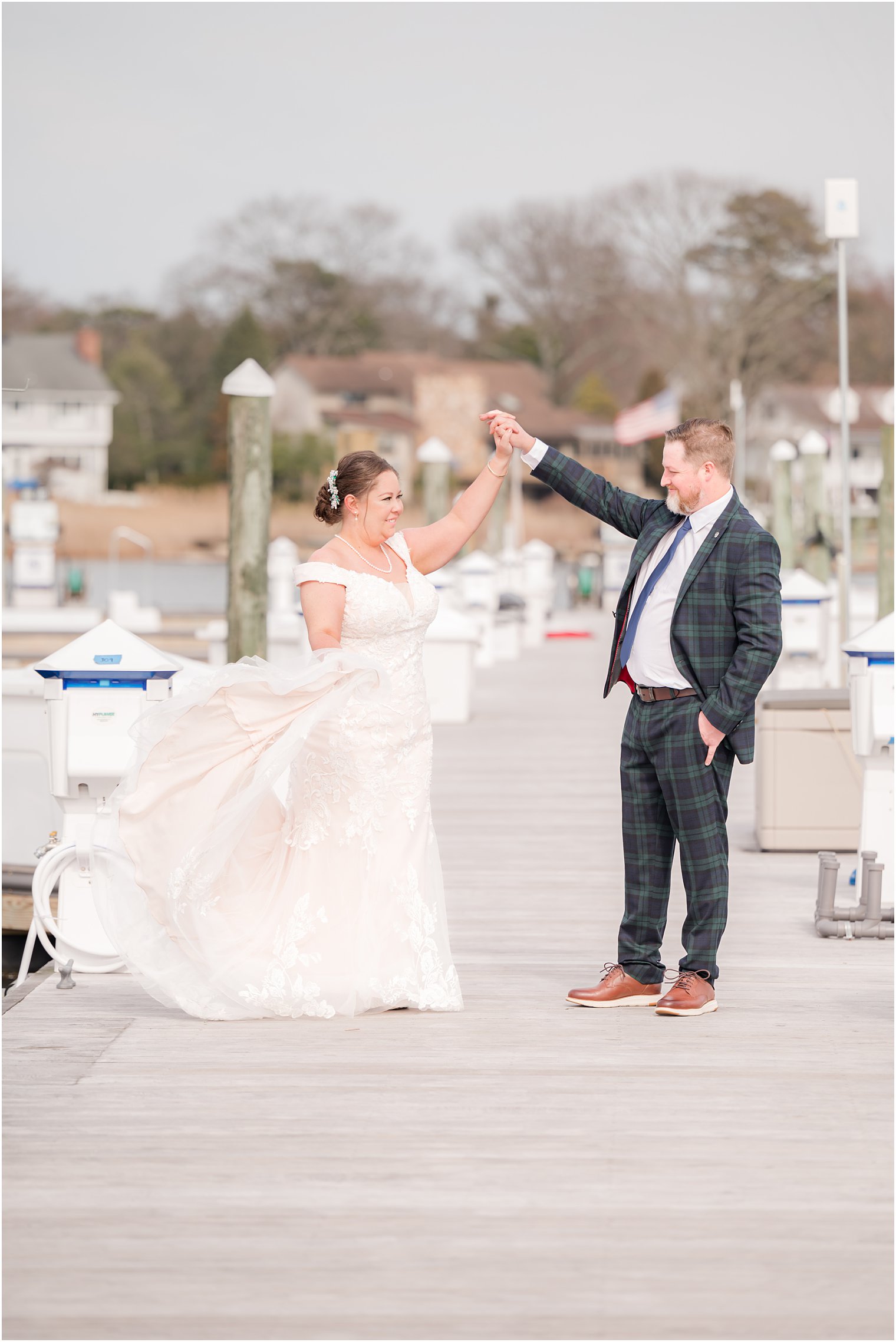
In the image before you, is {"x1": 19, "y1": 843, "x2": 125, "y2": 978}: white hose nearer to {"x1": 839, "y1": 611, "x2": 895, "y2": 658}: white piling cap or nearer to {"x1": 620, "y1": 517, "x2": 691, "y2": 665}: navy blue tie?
{"x1": 620, "y1": 517, "x2": 691, "y2": 665}: navy blue tie

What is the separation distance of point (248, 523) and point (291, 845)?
6.63 meters

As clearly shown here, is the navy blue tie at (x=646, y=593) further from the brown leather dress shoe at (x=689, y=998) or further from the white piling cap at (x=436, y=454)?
the white piling cap at (x=436, y=454)

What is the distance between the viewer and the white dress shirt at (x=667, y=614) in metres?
4.82

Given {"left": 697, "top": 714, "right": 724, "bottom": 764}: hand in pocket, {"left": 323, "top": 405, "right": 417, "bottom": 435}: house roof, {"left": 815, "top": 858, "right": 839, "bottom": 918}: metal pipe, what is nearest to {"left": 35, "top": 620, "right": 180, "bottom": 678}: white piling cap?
{"left": 697, "top": 714, "right": 724, "bottom": 764}: hand in pocket

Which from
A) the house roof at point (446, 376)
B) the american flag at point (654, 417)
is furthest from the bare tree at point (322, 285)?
the american flag at point (654, 417)

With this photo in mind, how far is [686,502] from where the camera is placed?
484 centimetres

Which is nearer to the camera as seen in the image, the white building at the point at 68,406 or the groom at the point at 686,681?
the groom at the point at 686,681

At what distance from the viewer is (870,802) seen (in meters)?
6.38

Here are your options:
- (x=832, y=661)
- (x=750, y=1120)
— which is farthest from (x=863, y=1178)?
(x=832, y=661)

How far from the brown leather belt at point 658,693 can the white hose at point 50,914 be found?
1601 millimetres

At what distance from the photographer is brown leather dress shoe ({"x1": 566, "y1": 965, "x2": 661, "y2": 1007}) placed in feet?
16.5

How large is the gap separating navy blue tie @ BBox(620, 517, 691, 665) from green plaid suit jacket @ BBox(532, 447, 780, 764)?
0.09 meters

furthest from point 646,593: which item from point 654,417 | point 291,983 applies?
point 654,417

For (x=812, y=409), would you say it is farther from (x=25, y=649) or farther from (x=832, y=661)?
(x=832, y=661)
